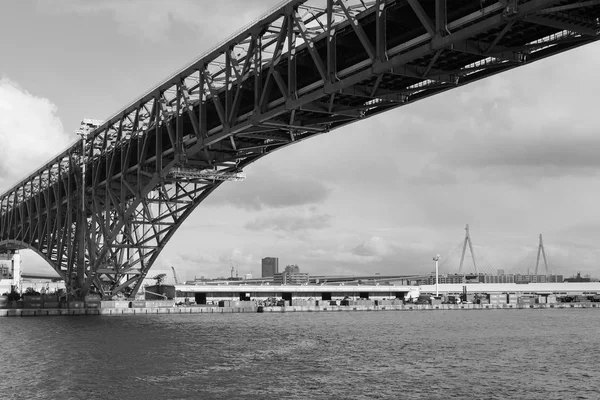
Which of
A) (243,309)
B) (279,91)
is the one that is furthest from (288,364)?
(243,309)

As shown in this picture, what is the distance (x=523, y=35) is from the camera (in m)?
43.2

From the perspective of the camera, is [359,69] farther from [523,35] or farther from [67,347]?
[67,347]

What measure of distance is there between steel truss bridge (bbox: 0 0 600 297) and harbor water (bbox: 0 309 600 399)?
18368mm

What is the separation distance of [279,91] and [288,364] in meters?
24.4

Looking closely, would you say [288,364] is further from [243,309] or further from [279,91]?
[243,309]

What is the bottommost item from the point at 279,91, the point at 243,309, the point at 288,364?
the point at 243,309

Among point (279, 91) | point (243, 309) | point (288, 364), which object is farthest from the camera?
point (243, 309)

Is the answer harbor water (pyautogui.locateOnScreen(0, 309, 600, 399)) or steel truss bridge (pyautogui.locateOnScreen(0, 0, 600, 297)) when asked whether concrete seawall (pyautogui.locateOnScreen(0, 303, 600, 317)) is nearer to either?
steel truss bridge (pyautogui.locateOnScreen(0, 0, 600, 297))

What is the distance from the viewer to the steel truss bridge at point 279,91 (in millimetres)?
42000

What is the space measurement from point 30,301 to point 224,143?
57.2 m

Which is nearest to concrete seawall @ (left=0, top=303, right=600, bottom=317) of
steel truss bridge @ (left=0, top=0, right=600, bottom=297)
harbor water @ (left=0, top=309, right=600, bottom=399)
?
steel truss bridge @ (left=0, top=0, right=600, bottom=297)

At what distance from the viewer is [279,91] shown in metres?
63.6

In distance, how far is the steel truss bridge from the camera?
4200 cm

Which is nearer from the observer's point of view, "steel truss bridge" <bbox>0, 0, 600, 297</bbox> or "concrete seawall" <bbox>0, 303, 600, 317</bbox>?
"steel truss bridge" <bbox>0, 0, 600, 297</bbox>
